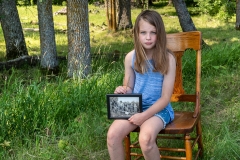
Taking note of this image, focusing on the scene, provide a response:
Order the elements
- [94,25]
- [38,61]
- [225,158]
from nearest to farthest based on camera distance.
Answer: [225,158] → [38,61] → [94,25]

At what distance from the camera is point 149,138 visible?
2777 millimetres

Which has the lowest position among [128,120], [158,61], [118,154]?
[118,154]

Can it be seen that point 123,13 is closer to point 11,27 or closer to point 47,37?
point 11,27

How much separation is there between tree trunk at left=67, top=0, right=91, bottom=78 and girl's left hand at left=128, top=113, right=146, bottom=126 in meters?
3.02

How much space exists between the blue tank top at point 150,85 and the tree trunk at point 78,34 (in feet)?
9.24

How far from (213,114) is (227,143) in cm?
103

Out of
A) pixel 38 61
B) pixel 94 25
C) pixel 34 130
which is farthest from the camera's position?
pixel 94 25

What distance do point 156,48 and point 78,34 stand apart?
315cm

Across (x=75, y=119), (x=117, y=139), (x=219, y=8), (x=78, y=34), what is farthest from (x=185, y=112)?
(x=219, y=8)

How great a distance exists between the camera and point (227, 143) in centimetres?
350

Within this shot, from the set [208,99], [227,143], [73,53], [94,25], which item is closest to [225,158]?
[227,143]

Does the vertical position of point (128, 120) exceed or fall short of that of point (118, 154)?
it exceeds it

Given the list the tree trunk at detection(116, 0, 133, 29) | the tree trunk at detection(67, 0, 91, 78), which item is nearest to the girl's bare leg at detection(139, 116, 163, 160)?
the tree trunk at detection(67, 0, 91, 78)

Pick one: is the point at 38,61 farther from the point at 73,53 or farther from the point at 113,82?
the point at 113,82
